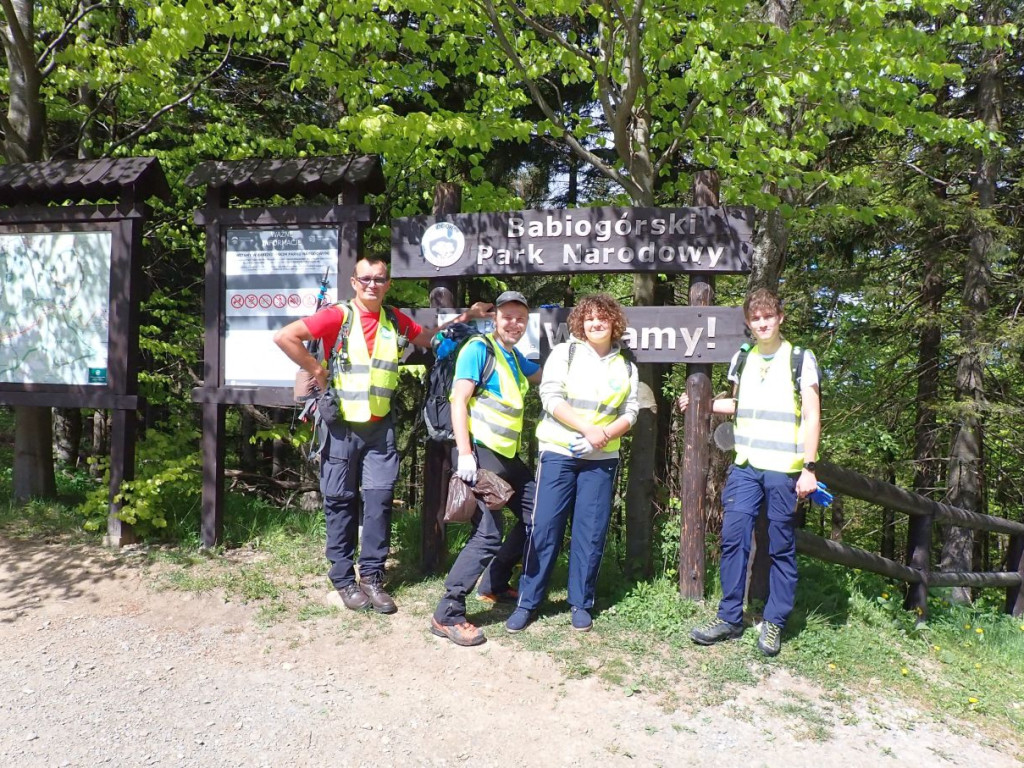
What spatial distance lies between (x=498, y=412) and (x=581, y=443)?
1.70ft

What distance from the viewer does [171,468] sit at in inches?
223

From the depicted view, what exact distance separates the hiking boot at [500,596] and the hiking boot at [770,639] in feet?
4.93

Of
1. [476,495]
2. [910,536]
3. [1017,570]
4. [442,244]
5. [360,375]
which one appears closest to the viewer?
[476,495]

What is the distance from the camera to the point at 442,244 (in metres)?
5.03

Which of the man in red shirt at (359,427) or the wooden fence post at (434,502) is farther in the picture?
the wooden fence post at (434,502)

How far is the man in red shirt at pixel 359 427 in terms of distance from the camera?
4.27 m

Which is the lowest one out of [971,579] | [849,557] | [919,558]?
[971,579]

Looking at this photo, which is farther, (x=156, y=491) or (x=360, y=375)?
(x=156, y=491)

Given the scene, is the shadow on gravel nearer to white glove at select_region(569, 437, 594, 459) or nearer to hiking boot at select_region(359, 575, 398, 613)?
hiking boot at select_region(359, 575, 398, 613)

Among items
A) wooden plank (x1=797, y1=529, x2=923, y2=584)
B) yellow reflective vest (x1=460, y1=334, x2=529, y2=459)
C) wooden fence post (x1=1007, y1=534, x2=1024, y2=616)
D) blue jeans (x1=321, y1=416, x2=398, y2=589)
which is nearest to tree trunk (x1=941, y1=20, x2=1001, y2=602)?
wooden fence post (x1=1007, y1=534, x2=1024, y2=616)

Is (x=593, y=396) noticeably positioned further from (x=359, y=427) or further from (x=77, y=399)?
(x=77, y=399)

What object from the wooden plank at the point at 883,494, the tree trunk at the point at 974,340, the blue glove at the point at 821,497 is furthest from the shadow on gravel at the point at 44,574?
the tree trunk at the point at 974,340

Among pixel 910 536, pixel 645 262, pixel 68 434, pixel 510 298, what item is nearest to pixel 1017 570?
pixel 910 536

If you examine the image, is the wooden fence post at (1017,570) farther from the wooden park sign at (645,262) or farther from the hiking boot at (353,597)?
the hiking boot at (353,597)
